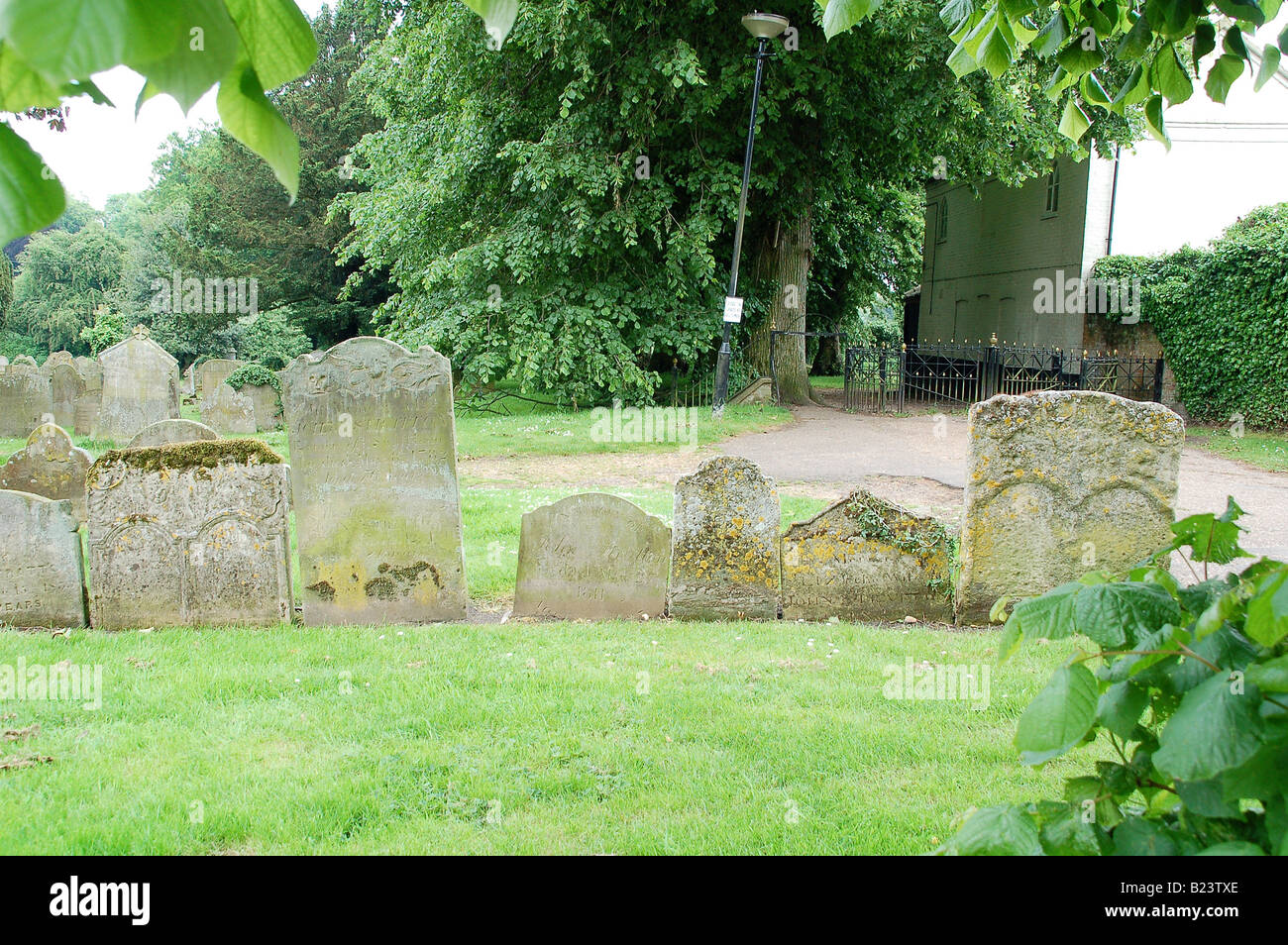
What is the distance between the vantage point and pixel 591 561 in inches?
275

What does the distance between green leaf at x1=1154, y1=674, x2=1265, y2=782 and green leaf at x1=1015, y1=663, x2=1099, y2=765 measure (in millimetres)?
121

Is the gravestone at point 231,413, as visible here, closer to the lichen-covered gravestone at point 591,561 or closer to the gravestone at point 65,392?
the gravestone at point 65,392

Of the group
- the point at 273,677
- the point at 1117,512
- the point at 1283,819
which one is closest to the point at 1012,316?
the point at 1117,512

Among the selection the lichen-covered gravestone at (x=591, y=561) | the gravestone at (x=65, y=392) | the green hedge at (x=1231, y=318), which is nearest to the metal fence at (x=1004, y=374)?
the green hedge at (x=1231, y=318)

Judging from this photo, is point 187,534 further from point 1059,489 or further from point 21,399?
point 21,399

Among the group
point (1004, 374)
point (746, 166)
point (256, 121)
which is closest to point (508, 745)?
point (256, 121)

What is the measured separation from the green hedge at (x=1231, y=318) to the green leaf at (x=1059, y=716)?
20042mm

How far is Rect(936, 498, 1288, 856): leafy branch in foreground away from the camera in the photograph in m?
1.23

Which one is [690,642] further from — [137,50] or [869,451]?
[869,451]

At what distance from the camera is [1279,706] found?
122 centimetres

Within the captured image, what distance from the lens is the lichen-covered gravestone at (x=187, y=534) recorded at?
655 centimetres

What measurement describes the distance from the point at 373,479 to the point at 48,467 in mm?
5626

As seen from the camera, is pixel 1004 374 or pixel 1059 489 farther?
pixel 1004 374

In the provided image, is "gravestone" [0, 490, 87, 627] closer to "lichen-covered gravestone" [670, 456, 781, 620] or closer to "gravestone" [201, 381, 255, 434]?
"lichen-covered gravestone" [670, 456, 781, 620]
